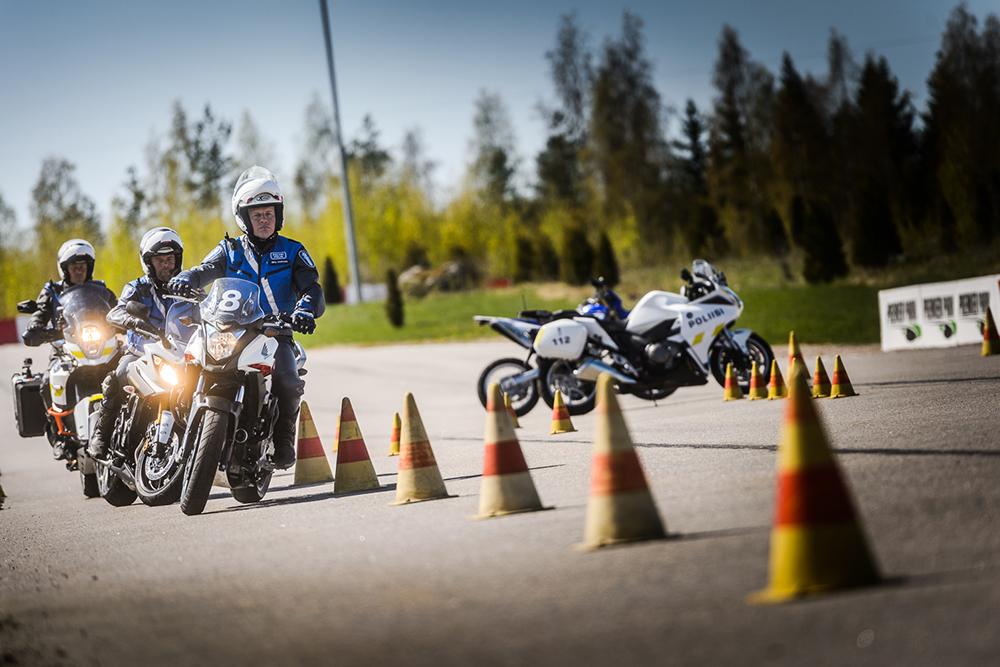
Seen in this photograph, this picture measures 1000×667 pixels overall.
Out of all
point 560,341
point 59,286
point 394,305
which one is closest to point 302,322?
point 59,286

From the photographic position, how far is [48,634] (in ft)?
18.1

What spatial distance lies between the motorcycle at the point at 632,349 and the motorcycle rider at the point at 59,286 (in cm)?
468

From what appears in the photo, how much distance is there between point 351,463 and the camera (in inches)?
401

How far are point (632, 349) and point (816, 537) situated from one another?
11388 mm

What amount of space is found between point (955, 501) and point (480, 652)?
9.44ft

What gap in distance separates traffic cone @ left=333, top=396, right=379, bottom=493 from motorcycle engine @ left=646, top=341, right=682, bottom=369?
20.3 feet

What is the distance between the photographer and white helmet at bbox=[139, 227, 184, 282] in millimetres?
11367

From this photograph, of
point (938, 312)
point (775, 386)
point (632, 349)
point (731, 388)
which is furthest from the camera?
point (938, 312)

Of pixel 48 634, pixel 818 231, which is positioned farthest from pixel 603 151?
pixel 48 634

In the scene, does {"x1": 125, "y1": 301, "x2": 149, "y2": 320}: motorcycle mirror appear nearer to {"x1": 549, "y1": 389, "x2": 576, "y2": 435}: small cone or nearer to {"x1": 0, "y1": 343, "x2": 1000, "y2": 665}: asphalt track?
{"x1": 0, "y1": 343, "x2": 1000, "y2": 665}: asphalt track

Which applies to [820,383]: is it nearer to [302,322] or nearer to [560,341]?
[560,341]

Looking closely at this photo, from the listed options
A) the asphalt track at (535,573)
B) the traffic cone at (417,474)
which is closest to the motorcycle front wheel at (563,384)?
the asphalt track at (535,573)

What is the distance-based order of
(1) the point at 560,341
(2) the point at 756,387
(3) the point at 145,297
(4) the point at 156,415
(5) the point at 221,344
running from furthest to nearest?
(1) the point at 560,341
(2) the point at 756,387
(3) the point at 145,297
(4) the point at 156,415
(5) the point at 221,344

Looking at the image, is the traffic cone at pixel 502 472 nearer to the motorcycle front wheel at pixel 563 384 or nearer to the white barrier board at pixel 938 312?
the motorcycle front wheel at pixel 563 384
